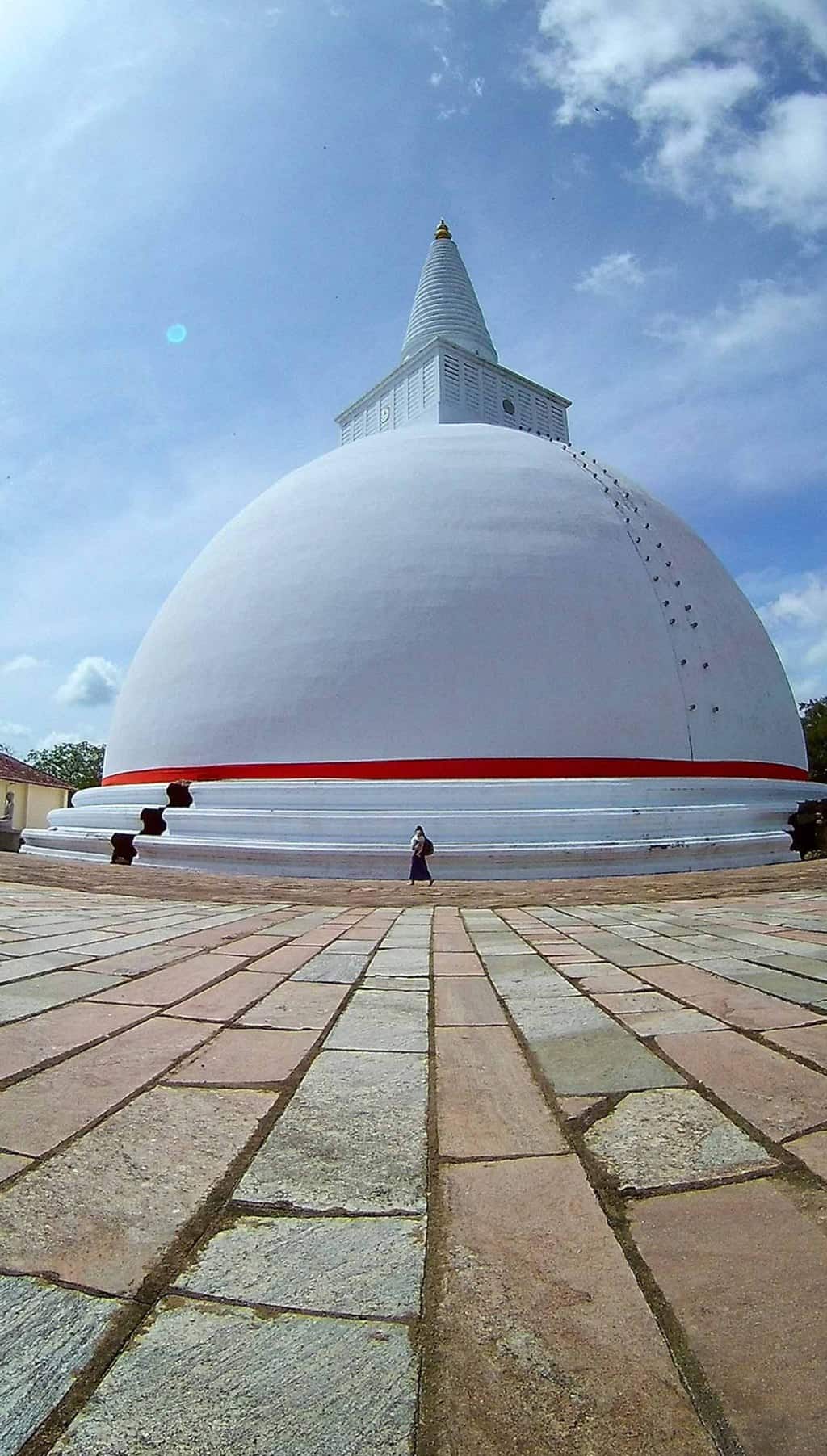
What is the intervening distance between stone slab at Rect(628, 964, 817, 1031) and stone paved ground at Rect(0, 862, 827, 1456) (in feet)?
0.06

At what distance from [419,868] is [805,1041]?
6.14m

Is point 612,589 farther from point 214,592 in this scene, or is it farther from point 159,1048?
point 159,1048

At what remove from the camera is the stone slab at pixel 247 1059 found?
188 cm

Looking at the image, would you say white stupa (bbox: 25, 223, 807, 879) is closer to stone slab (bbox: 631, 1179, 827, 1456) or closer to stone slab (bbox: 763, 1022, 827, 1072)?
stone slab (bbox: 763, 1022, 827, 1072)

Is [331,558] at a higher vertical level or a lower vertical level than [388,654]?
higher

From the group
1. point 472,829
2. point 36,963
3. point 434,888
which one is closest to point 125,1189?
point 36,963

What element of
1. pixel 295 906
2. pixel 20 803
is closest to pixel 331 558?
pixel 295 906

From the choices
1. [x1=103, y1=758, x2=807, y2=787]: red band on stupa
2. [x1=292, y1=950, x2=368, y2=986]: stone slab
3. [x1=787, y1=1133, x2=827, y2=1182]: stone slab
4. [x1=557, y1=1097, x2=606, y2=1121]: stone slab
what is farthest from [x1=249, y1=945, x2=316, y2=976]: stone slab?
[x1=103, y1=758, x2=807, y2=787]: red band on stupa

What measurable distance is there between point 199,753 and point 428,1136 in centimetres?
903

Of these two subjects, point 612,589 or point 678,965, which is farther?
point 612,589

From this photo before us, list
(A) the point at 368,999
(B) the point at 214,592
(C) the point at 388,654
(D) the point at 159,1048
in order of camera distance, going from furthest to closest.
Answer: (B) the point at 214,592 → (C) the point at 388,654 → (A) the point at 368,999 → (D) the point at 159,1048

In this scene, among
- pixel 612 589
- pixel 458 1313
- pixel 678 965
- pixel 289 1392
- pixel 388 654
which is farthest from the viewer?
pixel 612 589

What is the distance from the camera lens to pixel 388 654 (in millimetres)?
9297

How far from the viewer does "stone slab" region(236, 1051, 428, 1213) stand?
136 cm
